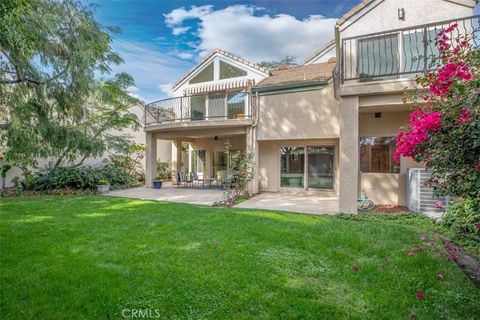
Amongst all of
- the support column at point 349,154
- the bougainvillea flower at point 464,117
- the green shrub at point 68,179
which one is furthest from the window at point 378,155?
the green shrub at point 68,179

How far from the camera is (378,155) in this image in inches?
537

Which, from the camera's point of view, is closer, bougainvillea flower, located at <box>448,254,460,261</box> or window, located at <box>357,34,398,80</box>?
bougainvillea flower, located at <box>448,254,460,261</box>

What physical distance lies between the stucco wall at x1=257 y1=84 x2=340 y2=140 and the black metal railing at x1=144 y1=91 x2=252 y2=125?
5.98 feet

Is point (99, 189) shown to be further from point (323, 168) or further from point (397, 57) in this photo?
point (397, 57)

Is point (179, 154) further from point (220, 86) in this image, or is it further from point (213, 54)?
point (213, 54)

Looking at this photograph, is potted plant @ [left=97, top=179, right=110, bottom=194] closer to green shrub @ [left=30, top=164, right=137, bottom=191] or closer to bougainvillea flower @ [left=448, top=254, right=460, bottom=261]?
green shrub @ [left=30, top=164, right=137, bottom=191]

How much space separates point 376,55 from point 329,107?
139 inches

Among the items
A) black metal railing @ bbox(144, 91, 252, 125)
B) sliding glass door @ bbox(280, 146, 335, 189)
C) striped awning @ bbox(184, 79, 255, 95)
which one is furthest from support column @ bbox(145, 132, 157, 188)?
sliding glass door @ bbox(280, 146, 335, 189)

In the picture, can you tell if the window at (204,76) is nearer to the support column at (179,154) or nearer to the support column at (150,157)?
the support column at (150,157)

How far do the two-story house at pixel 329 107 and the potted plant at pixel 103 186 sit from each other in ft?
11.4

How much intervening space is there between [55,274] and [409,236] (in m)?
8.62

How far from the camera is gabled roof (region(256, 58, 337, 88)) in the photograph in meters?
17.1

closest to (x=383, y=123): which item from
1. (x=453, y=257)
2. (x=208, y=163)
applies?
(x=453, y=257)

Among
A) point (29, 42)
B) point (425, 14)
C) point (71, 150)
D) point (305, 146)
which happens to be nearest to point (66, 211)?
point (71, 150)
